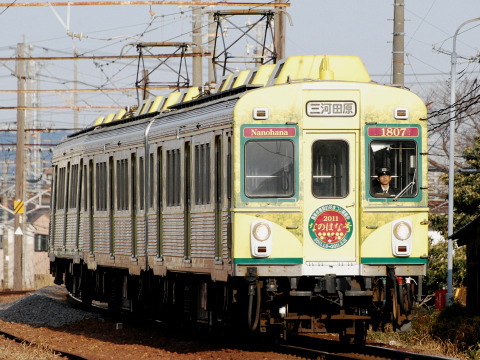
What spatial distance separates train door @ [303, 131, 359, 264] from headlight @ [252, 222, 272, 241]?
51 cm

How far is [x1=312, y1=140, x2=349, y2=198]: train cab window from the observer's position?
14.4 m

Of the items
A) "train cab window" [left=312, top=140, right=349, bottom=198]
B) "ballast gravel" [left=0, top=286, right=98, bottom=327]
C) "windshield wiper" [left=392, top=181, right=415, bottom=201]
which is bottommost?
"ballast gravel" [left=0, top=286, right=98, bottom=327]

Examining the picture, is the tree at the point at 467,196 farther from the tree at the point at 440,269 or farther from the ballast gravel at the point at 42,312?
the ballast gravel at the point at 42,312

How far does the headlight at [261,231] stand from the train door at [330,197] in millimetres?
509

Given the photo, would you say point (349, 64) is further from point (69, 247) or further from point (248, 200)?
point (69, 247)

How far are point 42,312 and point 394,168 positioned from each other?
12.0m

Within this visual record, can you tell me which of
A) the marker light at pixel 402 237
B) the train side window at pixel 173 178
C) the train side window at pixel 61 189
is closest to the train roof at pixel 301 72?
the train side window at pixel 173 178

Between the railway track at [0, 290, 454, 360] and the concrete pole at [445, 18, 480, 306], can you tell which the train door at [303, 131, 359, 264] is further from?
the concrete pole at [445, 18, 480, 306]

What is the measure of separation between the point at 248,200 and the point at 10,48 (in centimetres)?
3630

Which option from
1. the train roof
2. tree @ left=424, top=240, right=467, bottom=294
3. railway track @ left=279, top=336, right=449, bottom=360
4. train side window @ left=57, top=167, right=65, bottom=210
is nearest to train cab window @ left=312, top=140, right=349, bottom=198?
the train roof

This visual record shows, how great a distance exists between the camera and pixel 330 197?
1430 cm

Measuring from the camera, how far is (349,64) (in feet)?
50.5

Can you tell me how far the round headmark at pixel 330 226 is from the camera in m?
14.2

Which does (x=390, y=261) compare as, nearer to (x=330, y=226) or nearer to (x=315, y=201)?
(x=330, y=226)
